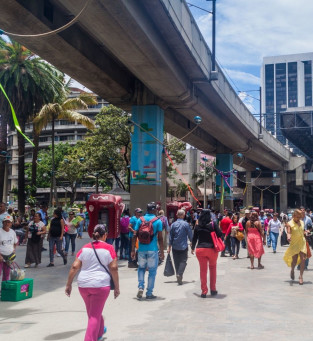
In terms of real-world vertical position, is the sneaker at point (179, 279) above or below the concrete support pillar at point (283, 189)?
below

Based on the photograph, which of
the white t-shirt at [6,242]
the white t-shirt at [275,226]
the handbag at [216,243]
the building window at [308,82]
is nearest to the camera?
the white t-shirt at [6,242]

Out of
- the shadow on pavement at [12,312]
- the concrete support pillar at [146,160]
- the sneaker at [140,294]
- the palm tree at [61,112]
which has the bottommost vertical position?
the shadow on pavement at [12,312]

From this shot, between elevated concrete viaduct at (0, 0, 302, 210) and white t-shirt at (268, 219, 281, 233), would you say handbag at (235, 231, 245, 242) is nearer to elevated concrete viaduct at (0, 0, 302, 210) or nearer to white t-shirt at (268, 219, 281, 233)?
white t-shirt at (268, 219, 281, 233)

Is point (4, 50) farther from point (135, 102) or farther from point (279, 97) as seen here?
point (279, 97)

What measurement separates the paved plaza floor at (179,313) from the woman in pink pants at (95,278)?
2.87ft

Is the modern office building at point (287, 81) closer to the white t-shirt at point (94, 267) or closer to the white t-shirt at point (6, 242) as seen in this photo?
the white t-shirt at point (6, 242)

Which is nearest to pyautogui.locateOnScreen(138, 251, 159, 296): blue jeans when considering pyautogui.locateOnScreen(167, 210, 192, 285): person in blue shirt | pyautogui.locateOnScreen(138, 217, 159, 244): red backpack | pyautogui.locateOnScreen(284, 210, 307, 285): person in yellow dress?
pyautogui.locateOnScreen(138, 217, 159, 244): red backpack

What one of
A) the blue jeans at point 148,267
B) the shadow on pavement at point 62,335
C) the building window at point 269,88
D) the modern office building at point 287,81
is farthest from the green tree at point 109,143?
the building window at point 269,88

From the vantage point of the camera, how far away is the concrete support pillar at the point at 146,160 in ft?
68.5

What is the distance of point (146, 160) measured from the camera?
2100cm

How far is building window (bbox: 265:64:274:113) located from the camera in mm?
178300

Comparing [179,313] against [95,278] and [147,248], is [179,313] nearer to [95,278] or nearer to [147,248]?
[147,248]

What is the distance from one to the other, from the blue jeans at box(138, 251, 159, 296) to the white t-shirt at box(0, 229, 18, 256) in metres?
2.50

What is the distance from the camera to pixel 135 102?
21.3 meters
